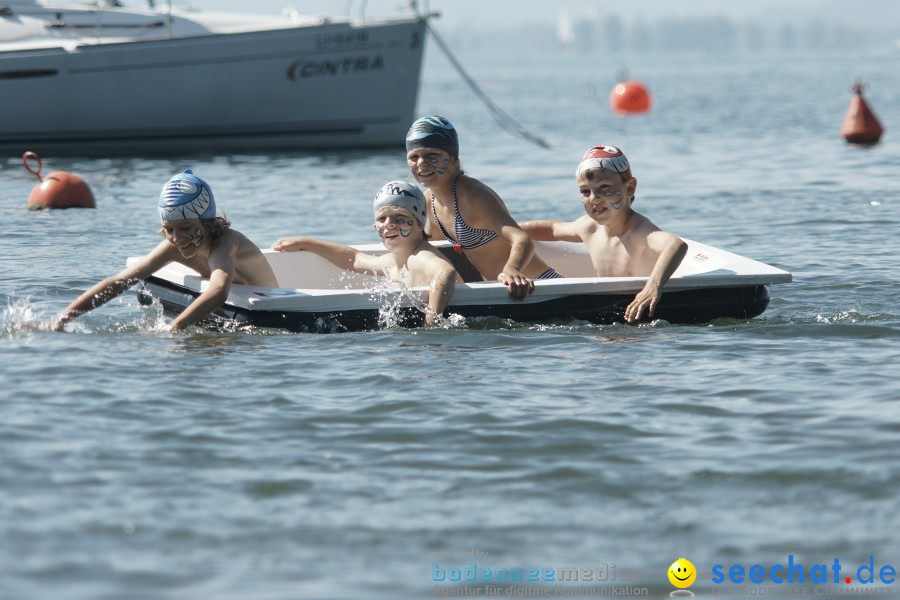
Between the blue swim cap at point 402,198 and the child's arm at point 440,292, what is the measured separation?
1.74 feet

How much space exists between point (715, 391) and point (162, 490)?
9.29 feet

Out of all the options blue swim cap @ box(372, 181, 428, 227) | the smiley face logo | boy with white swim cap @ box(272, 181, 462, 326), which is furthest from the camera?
blue swim cap @ box(372, 181, 428, 227)

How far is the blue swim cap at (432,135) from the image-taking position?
834cm

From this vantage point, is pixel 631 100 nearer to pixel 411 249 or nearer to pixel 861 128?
pixel 861 128

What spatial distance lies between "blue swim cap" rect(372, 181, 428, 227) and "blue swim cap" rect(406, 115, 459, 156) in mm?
344

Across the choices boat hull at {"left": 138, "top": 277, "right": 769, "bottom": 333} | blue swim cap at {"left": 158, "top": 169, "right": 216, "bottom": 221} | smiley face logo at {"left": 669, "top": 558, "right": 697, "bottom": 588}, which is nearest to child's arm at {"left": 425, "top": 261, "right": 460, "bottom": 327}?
boat hull at {"left": 138, "top": 277, "right": 769, "bottom": 333}

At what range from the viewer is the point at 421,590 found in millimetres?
4504

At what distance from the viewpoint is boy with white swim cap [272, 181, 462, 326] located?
776 cm

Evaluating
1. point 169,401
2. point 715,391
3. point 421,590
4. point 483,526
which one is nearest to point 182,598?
point 421,590

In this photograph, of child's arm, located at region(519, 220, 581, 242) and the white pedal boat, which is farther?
child's arm, located at region(519, 220, 581, 242)

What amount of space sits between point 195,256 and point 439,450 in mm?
2822

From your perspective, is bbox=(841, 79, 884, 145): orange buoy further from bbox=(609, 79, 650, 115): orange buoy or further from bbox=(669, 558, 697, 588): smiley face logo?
bbox=(669, 558, 697, 588): smiley face logo

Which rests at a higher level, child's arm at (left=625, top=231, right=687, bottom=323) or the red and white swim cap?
the red and white swim cap

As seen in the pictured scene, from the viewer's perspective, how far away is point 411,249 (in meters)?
8.23
